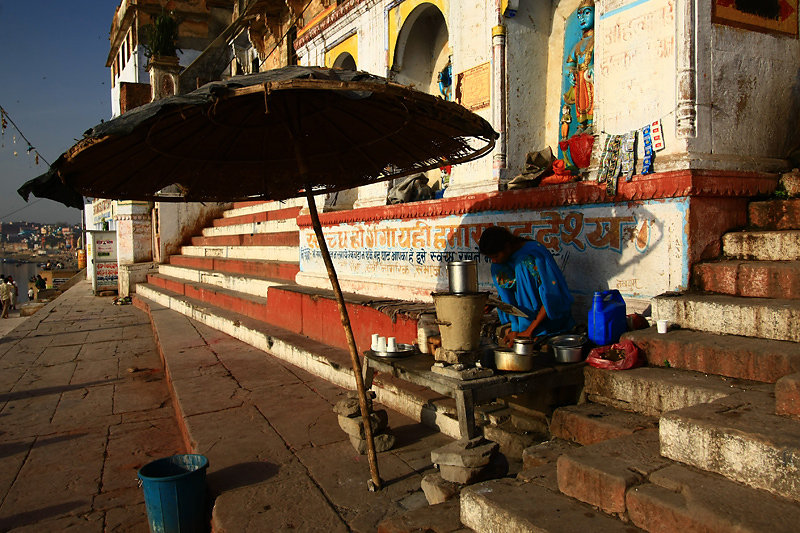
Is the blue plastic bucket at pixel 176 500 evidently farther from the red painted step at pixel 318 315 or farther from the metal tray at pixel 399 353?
the red painted step at pixel 318 315

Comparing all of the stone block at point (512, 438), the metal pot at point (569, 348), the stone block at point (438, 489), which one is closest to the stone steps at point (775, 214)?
the metal pot at point (569, 348)

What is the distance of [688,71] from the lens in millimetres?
3500

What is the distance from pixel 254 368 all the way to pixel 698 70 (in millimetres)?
5116

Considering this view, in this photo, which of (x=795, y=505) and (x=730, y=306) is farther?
(x=730, y=306)

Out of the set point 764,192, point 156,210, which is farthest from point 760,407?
point 156,210

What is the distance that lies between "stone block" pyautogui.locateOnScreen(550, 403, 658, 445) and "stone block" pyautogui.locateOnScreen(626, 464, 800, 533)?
58 centimetres

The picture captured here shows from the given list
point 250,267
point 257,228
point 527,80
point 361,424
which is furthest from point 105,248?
point 361,424

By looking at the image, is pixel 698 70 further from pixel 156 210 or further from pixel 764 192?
pixel 156 210

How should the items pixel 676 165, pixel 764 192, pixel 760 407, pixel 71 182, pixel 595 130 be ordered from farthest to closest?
pixel 595 130 → pixel 764 192 → pixel 676 165 → pixel 71 182 → pixel 760 407

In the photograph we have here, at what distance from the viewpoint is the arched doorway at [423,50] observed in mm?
6836

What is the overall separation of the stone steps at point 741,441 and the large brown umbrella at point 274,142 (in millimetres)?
1624

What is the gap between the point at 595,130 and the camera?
13.4 feet

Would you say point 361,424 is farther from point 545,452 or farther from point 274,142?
point 274,142

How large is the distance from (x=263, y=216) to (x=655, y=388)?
964 centimetres
